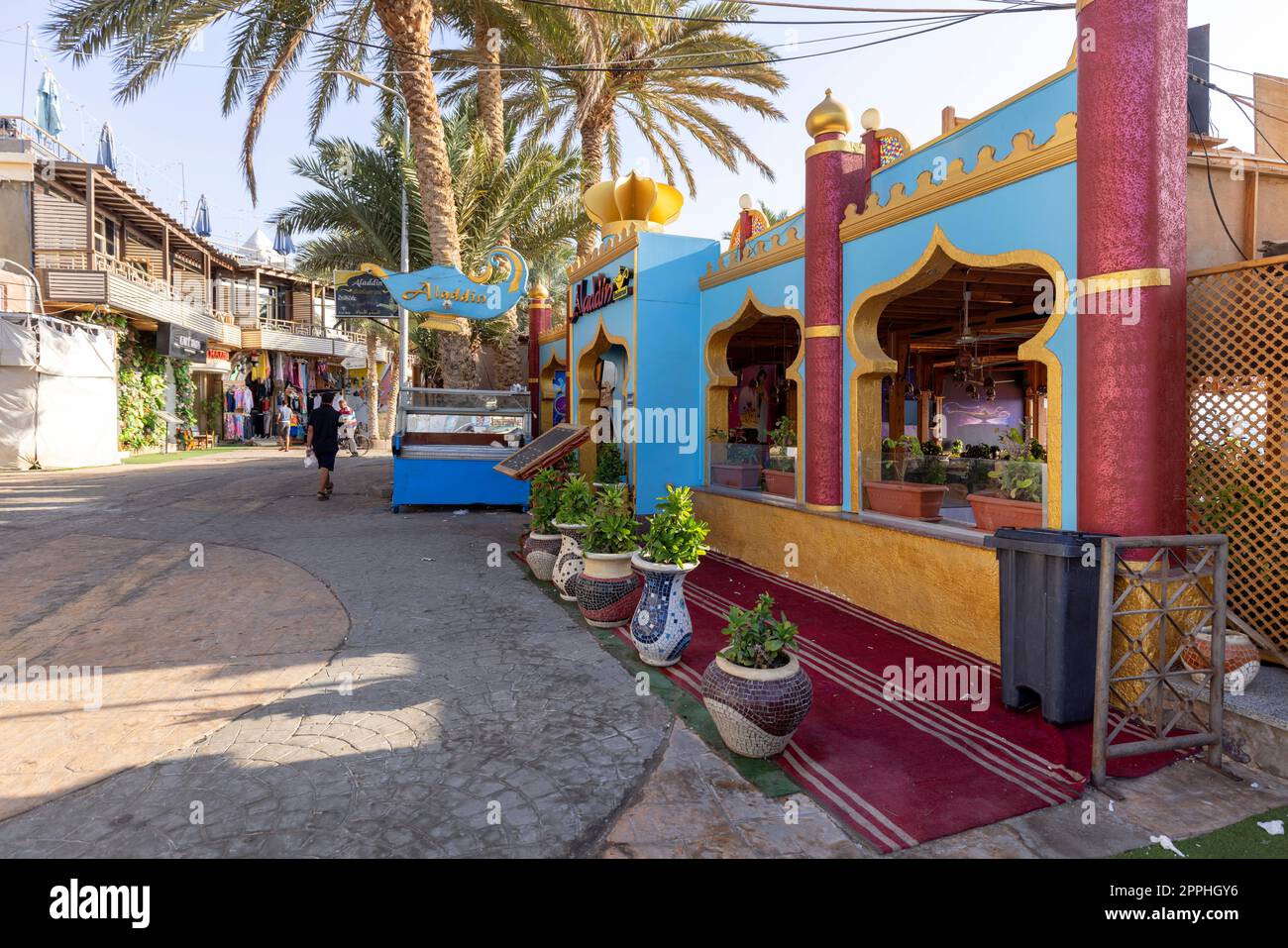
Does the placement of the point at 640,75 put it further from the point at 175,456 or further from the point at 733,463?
the point at 175,456

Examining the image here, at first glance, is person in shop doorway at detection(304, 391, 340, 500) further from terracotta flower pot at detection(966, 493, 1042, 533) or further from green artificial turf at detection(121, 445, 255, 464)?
terracotta flower pot at detection(966, 493, 1042, 533)

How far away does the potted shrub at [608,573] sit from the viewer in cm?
624

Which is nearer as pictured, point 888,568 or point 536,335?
point 888,568

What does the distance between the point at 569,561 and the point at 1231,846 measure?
521cm

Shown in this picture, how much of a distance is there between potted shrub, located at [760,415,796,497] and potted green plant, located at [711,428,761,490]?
230 mm

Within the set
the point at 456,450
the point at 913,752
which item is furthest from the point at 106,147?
the point at 913,752

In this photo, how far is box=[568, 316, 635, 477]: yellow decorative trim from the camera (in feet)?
39.7

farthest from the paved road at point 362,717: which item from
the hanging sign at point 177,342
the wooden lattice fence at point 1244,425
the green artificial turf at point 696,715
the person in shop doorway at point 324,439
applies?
the hanging sign at point 177,342

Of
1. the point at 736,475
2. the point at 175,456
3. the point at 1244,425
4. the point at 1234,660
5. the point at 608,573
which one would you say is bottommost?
the point at 1234,660

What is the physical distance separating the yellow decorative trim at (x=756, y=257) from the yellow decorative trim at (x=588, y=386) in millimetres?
2410

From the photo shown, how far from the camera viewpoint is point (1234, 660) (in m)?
4.05

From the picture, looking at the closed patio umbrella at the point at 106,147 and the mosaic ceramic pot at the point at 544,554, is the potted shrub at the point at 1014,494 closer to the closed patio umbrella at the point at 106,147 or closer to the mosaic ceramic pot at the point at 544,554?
the mosaic ceramic pot at the point at 544,554
